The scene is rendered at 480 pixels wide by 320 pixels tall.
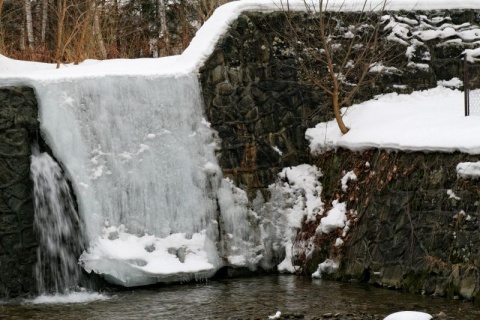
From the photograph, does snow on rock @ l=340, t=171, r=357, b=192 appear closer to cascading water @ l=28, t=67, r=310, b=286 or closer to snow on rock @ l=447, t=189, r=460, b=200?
cascading water @ l=28, t=67, r=310, b=286

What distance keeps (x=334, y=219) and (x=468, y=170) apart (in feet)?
7.23

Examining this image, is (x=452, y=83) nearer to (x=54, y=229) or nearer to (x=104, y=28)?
(x=54, y=229)

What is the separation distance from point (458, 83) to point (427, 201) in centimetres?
377

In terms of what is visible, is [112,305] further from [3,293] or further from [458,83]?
[458,83]

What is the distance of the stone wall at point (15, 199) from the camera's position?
11.1 metres

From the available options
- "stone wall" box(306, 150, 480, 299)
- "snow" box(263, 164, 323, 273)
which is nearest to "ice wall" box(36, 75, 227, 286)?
"snow" box(263, 164, 323, 273)

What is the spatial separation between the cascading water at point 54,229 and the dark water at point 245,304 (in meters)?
0.68

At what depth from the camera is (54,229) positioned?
11336mm

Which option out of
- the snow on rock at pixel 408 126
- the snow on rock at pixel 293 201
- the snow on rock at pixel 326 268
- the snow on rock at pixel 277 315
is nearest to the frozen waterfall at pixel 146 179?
the snow on rock at pixel 293 201

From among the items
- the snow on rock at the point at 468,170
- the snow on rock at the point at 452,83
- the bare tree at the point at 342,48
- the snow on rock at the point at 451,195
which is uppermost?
the bare tree at the point at 342,48

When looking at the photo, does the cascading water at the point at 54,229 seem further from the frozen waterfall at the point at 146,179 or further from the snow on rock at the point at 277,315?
the snow on rock at the point at 277,315

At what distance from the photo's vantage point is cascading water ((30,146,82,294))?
11219 millimetres

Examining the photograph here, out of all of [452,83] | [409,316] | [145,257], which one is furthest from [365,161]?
[409,316]

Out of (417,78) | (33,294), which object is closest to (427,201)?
(417,78)
